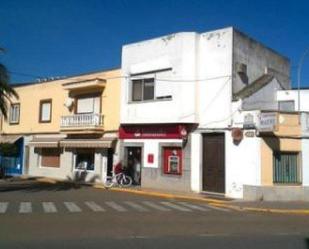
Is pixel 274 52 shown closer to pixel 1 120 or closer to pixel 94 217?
pixel 94 217

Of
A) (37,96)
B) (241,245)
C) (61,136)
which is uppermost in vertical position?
(37,96)

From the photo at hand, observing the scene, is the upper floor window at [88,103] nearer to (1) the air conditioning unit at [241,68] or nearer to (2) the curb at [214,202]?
(2) the curb at [214,202]

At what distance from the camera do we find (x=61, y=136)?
31.8 meters

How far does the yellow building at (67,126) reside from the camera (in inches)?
1118

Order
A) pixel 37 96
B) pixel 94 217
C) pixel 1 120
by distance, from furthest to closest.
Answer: pixel 1 120 < pixel 37 96 < pixel 94 217

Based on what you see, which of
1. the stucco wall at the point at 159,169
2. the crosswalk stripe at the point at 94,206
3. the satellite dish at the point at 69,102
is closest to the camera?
the crosswalk stripe at the point at 94,206

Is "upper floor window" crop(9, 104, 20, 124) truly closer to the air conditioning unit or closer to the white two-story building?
the white two-story building

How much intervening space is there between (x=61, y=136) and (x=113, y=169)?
604 centimetres

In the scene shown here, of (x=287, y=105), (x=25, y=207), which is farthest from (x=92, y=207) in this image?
(x=287, y=105)

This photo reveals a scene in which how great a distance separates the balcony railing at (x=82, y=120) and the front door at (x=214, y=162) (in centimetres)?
789

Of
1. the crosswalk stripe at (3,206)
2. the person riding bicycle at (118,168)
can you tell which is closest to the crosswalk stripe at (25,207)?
the crosswalk stripe at (3,206)

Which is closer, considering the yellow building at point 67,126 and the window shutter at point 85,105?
the yellow building at point 67,126

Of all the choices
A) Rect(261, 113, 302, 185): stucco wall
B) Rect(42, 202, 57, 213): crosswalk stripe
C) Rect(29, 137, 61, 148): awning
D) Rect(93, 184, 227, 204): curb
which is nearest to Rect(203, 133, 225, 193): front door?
Rect(93, 184, 227, 204): curb

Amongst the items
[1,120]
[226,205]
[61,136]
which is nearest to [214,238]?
[226,205]
